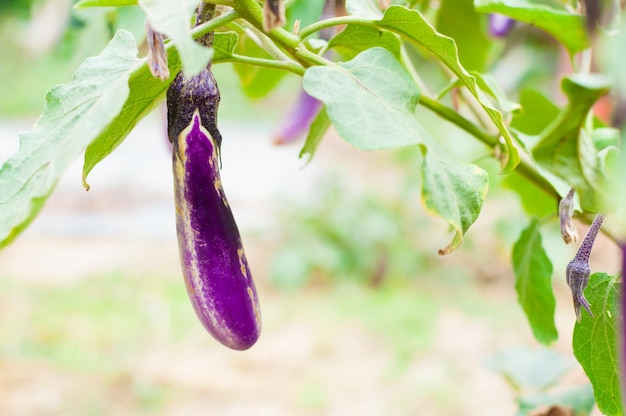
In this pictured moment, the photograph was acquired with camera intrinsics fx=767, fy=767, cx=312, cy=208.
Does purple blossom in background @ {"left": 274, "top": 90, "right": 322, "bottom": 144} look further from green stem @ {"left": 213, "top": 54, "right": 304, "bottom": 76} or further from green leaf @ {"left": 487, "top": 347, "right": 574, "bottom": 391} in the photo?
green leaf @ {"left": 487, "top": 347, "right": 574, "bottom": 391}

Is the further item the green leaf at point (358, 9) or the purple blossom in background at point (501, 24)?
the purple blossom in background at point (501, 24)

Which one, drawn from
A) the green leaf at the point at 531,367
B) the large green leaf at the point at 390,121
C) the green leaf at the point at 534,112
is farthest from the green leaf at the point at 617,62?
the green leaf at the point at 531,367

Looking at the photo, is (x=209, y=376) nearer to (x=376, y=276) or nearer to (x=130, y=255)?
(x=376, y=276)

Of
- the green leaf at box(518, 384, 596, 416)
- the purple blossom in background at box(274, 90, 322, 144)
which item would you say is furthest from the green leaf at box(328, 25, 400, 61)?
the green leaf at box(518, 384, 596, 416)

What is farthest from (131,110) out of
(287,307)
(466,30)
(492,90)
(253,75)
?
(287,307)

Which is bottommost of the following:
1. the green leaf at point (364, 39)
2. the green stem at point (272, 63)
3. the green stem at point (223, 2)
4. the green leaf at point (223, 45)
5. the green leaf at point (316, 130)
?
the green leaf at point (316, 130)

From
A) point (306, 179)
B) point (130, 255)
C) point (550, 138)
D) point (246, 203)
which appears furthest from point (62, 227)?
point (550, 138)

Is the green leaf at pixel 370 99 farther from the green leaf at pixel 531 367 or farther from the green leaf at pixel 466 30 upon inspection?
the green leaf at pixel 531 367
